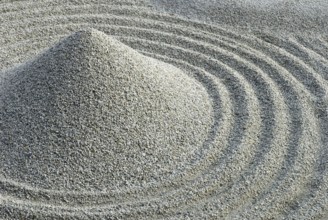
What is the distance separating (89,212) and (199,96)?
1938 mm

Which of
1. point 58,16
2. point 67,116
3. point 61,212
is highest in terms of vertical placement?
point 58,16

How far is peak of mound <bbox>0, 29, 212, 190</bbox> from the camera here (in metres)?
5.44

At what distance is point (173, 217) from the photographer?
5141 mm

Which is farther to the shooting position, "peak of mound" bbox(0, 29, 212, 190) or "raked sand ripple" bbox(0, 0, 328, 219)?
"peak of mound" bbox(0, 29, 212, 190)

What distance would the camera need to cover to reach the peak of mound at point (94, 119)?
5.44 metres

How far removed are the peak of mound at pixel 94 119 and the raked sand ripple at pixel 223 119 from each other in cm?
15

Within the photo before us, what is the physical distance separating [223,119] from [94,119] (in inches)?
52.0

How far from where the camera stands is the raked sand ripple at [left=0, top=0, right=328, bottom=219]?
5223 millimetres

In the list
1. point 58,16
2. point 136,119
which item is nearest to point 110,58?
point 136,119

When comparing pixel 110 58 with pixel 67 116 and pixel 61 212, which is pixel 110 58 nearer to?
pixel 67 116

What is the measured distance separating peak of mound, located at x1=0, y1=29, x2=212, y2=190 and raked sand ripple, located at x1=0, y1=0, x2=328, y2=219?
0.15 m

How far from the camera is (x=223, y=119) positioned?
244 inches

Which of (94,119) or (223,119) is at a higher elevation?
(223,119)

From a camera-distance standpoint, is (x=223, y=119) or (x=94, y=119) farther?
(x=223, y=119)
